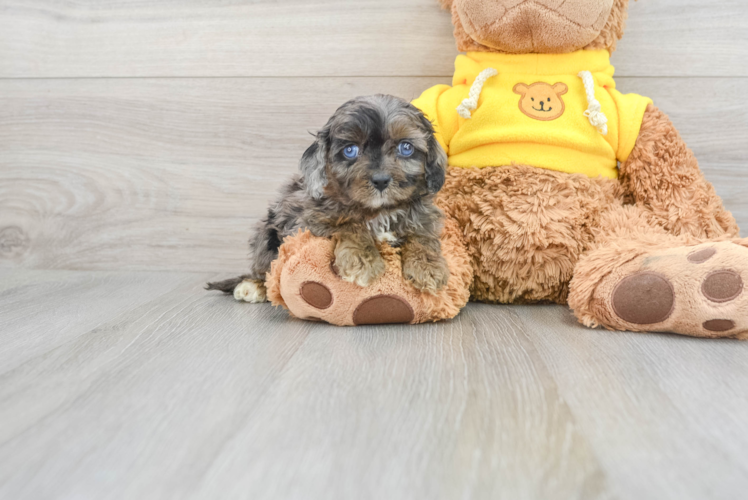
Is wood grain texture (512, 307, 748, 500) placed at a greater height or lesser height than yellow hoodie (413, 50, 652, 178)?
lesser

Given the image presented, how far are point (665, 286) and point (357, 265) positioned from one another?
2.39 ft

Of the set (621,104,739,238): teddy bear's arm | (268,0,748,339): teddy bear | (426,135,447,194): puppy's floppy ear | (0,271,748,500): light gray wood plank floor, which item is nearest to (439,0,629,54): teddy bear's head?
(268,0,748,339): teddy bear

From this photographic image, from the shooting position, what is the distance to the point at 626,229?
157 centimetres

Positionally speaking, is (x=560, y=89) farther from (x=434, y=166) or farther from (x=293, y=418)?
(x=293, y=418)

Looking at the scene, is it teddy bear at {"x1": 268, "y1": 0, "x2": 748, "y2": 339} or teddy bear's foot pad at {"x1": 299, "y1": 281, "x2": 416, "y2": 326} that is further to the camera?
teddy bear at {"x1": 268, "y1": 0, "x2": 748, "y2": 339}

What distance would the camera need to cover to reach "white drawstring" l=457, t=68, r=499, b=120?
1626 millimetres

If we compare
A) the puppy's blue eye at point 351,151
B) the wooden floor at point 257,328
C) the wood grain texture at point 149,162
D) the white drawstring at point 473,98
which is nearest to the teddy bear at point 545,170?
the white drawstring at point 473,98

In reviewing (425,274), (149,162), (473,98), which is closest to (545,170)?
(473,98)

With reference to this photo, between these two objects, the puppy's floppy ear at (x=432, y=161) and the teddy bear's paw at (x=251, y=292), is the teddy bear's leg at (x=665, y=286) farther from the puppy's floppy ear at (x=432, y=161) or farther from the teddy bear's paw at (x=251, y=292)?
the teddy bear's paw at (x=251, y=292)

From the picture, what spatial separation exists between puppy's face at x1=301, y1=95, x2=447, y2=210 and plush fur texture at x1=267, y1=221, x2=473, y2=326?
15cm

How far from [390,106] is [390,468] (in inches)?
36.5

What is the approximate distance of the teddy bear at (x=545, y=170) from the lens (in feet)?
4.98

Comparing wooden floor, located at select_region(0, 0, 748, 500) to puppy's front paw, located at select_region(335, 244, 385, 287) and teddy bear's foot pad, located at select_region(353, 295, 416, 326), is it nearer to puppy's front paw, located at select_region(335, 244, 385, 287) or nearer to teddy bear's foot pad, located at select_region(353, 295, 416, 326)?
teddy bear's foot pad, located at select_region(353, 295, 416, 326)

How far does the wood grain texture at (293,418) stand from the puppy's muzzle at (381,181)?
1.21ft
